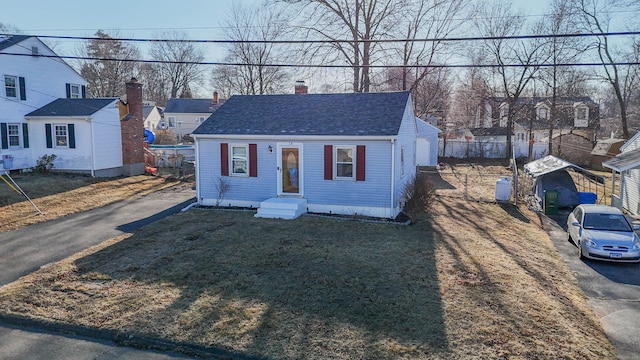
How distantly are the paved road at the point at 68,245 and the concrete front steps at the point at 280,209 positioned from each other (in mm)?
3833

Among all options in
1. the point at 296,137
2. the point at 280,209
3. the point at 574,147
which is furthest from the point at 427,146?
the point at 280,209

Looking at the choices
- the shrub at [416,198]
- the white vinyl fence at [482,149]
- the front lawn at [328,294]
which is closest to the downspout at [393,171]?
the shrub at [416,198]

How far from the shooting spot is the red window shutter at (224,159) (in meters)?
16.9

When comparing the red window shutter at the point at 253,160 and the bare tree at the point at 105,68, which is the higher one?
the bare tree at the point at 105,68

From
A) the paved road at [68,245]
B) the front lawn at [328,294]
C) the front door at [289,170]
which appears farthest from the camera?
the front door at [289,170]

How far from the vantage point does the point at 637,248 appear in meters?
11.5

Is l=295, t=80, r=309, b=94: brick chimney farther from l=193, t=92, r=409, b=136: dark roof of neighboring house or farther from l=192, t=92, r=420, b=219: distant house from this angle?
l=192, t=92, r=420, b=219: distant house

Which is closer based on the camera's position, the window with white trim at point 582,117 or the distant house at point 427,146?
the distant house at point 427,146

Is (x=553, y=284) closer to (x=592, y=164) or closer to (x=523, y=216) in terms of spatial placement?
(x=523, y=216)

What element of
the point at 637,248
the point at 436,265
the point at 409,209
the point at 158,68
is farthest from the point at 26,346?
the point at 158,68

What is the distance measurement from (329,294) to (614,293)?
6263 millimetres

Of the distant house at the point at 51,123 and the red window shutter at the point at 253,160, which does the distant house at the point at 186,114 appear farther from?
the red window shutter at the point at 253,160

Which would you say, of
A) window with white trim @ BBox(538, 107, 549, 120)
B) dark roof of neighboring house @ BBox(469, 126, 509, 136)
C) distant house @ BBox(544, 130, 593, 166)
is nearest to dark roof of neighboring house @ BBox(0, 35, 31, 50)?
distant house @ BBox(544, 130, 593, 166)

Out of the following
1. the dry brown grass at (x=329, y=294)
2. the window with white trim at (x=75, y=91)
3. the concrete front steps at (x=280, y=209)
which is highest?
the window with white trim at (x=75, y=91)
